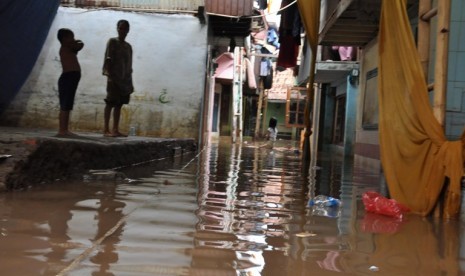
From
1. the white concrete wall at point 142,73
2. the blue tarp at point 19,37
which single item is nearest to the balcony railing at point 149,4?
the white concrete wall at point 142,73

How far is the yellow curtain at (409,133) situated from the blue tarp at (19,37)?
6.64m

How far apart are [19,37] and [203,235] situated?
7.91 meters

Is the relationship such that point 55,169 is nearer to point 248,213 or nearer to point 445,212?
point 248,213

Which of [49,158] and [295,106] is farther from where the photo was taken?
[295,106]

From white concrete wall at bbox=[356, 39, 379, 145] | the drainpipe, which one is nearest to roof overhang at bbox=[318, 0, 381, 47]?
white concrete wall at bbox=[356, 39, 379, 145]

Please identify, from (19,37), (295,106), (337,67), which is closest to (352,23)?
(337,67)

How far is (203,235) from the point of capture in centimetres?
263

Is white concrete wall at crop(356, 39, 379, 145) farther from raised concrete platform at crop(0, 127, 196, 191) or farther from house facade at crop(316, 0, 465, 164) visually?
raised concrete platform at crop(0, 127, 196, 191)

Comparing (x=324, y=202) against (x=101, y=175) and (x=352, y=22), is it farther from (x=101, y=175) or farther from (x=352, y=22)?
(x=352, y=22)

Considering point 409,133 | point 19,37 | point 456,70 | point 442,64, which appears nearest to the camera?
point 442,64

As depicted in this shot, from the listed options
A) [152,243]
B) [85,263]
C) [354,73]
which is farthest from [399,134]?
[354,73]

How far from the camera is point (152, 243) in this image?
2404mm

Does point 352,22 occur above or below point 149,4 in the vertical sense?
below

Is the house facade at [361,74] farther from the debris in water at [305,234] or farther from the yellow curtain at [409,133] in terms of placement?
the debris in water at [305,234]
